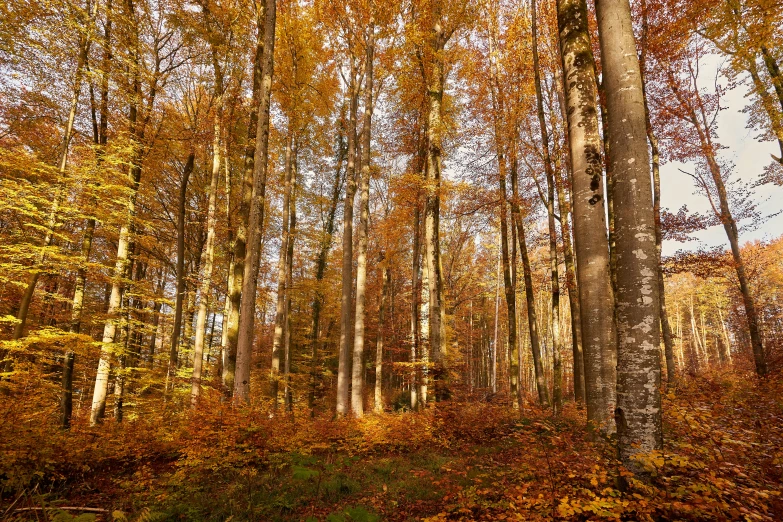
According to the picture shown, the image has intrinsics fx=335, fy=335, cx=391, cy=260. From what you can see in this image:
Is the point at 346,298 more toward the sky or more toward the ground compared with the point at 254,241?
more toward the ground

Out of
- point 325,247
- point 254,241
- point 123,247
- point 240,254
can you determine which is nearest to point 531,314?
point 254,241

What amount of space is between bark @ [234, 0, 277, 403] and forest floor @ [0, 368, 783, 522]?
1096 mm

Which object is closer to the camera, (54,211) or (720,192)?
(54,211)

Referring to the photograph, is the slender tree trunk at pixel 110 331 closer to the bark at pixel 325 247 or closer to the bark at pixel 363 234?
the bark at pixel 363 234

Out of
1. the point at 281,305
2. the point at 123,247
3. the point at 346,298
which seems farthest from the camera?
the point at 281,305

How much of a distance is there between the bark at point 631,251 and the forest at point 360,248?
26 millimetres

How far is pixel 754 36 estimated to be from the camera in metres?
8.52

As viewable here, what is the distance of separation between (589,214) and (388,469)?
Answer: 240 inches

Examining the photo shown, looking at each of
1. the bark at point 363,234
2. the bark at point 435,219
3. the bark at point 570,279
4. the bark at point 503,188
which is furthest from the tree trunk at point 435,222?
the bark at point 570,279

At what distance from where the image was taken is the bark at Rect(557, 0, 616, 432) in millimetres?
4461

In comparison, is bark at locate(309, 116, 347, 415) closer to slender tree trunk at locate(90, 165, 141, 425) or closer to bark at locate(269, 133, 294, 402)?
bark at locate(269, 133, 294, 402)

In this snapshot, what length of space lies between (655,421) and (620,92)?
130 inches

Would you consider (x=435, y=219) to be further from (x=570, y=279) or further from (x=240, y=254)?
(x=240, y=254)

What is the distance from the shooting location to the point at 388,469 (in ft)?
22.6
